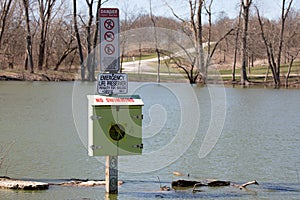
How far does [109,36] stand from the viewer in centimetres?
590

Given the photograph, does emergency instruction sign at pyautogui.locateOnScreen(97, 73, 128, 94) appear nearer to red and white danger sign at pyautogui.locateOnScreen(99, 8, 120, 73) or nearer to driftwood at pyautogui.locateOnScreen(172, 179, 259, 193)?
red and white danger sign at pyautogui.locateOnScreen(99, 8, 120, 73)

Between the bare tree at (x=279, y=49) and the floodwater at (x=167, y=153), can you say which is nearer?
the floodwater at (x=167, y=153)

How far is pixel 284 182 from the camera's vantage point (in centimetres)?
745

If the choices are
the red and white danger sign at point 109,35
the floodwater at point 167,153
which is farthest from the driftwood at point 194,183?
the red and white danger sign at point 109,35

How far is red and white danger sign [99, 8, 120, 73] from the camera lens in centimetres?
587

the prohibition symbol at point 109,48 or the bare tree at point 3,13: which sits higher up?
the bare tree at point 3,13

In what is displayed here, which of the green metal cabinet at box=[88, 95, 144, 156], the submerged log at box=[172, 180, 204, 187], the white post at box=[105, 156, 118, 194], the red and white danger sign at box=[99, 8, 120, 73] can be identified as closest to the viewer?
the green metal cabinet at box=[88, 95, 144, 156]

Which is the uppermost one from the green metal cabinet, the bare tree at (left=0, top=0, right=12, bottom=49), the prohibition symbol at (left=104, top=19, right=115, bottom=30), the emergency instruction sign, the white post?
the bare tree at (left=0, top=0, right=12, bottom=49)

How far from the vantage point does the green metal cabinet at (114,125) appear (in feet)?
18.9

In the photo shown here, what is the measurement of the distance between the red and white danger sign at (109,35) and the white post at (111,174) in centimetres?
94

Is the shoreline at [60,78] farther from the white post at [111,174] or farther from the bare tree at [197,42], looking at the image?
the white post at [111,174]

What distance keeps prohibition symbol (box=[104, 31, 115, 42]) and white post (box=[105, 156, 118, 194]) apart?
47.3 inches

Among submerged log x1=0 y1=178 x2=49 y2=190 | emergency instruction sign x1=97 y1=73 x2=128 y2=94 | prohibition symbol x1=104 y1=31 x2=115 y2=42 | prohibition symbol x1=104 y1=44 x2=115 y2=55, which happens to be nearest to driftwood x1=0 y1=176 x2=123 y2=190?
submerged log x1=0 y1=178 x2=49 y2=190

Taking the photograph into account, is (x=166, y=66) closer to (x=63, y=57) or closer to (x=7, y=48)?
(x=63, y=57)
